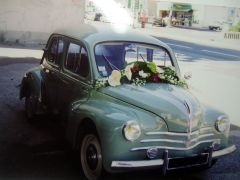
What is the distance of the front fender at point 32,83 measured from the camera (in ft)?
22.4

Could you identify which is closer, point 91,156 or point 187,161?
point 187,161

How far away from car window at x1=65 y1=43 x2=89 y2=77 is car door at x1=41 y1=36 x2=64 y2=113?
0.25 metres

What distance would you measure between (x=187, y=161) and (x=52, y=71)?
2757 millimetres

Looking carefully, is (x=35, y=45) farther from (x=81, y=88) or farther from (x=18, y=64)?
(x=81, y=88)

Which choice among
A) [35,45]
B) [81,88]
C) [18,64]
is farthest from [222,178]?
[35,45]

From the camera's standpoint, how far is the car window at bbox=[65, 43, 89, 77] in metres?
5.62

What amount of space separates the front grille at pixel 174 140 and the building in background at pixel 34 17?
15.2 meters

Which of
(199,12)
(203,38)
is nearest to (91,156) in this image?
(203,38)

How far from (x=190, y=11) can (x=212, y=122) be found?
177 ft

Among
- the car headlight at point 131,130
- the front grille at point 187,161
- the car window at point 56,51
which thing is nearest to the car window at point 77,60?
the car window at point 56,51

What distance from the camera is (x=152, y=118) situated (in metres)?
4.62

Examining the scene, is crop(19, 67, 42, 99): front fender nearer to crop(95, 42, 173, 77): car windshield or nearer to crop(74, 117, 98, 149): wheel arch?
crop(95, 42, 173, 77): car windshield

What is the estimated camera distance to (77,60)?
5836 mm

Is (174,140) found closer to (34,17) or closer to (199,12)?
(34,17)
